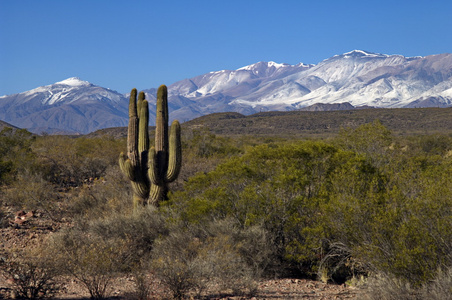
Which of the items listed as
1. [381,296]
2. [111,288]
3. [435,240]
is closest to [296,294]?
[381,296]

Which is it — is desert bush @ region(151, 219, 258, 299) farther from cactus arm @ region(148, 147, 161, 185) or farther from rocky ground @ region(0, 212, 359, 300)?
cactus arm @ region(148, 147, 161, 185)

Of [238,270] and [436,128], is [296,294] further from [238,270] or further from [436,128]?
[436,128]

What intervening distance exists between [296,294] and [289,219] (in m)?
2.17

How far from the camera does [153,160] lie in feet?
45.2

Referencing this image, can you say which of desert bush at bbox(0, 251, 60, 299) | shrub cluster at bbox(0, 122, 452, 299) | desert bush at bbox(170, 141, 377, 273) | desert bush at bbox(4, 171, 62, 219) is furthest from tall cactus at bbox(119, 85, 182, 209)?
desert bush at bbox(0, 251, 60, 299)

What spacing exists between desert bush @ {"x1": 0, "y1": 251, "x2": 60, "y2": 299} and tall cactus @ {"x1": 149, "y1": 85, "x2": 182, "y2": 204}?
520 cm

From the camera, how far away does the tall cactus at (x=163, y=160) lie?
13.7 meters

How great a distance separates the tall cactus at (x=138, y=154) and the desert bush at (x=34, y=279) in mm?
5194

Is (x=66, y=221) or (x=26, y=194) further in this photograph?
(x=26, y=194)

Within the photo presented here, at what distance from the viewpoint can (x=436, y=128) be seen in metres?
85.7

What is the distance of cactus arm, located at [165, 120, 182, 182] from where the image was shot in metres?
13.8

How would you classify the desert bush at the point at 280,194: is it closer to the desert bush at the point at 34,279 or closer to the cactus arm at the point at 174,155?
the cactus arm at the point at 174,155

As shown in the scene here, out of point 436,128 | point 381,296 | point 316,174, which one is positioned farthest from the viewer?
point 436,128

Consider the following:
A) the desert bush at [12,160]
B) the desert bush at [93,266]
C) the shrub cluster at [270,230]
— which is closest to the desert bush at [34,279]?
the shrub cluster at [270,230]
